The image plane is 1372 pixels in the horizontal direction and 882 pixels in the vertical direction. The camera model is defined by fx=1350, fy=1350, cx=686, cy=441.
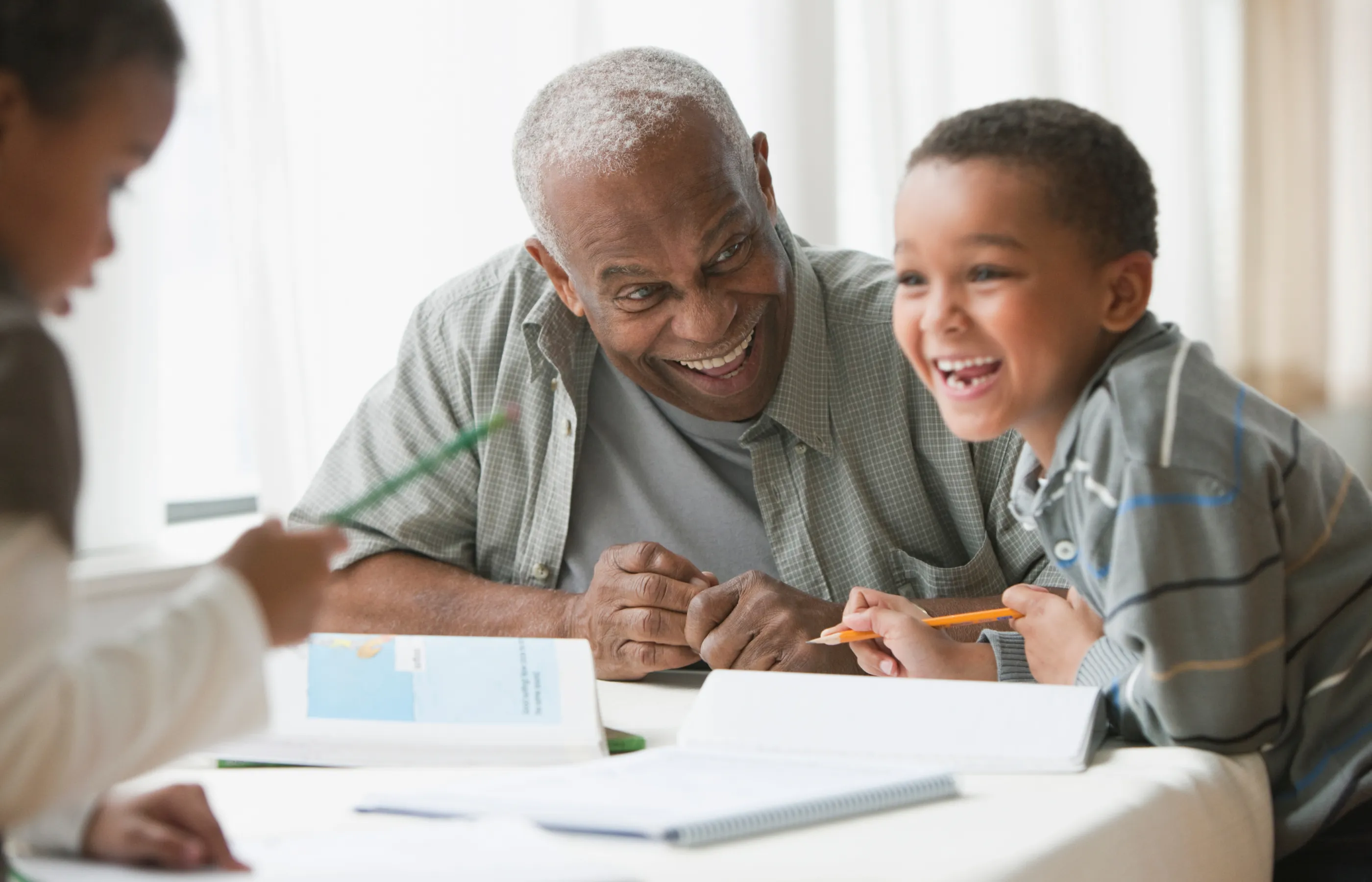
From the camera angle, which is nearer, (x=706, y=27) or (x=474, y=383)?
(x=474, y=383)

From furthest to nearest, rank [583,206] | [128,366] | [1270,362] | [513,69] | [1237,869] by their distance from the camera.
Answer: [1270,362]
[513,69]
[128,366]
[583,206]
[1237,869]

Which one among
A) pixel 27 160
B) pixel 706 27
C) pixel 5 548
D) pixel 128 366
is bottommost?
pixel 128 366

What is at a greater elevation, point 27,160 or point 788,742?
point 27,160

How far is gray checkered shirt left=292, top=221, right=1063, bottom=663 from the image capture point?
1.63 m

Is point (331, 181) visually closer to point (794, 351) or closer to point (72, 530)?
point (794, 351)

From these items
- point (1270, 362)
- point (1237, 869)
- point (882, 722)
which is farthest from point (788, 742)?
point (1270, 362)

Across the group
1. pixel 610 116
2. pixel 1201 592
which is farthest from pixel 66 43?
pixel 610 116

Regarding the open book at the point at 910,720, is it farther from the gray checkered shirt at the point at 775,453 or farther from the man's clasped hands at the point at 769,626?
the gray checkered shirt at the point at 775,453

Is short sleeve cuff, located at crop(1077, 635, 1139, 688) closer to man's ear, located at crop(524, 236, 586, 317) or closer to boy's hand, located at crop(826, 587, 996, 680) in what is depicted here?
boy's hand, located at crop(826, 587, 996, 680)

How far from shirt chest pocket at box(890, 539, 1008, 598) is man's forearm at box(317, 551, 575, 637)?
419 mm

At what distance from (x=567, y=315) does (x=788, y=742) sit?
0.91m

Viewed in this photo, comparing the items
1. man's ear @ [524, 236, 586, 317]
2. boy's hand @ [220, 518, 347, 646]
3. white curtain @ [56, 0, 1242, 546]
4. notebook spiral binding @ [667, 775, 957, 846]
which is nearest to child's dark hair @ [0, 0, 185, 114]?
boy's hand @ [220, 518, 347, 646]

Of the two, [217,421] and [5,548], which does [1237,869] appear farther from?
[217,421]

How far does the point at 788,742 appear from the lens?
101cm
